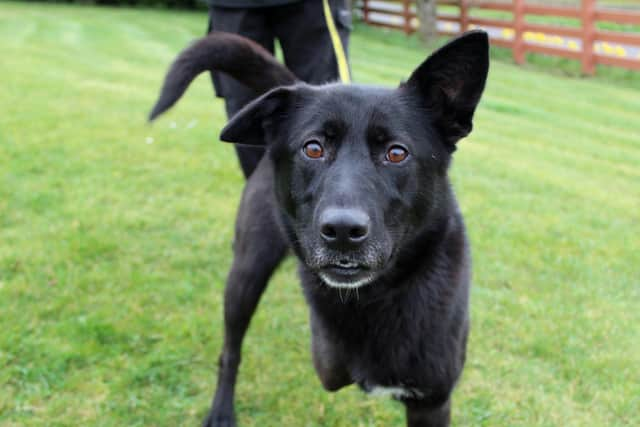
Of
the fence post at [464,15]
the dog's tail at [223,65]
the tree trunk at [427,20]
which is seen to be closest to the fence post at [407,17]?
the tree trunk at [427,20]

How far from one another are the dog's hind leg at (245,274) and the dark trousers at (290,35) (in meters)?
0.48

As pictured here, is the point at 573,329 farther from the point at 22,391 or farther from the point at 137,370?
the point at 22,391

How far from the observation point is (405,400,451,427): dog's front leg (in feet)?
6.74

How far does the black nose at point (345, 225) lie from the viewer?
1.66 metres

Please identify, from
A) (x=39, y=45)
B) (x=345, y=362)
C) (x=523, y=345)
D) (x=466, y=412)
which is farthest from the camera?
(x=39, y=45)

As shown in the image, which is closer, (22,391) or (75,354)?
(22,391)

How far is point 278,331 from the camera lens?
316cm

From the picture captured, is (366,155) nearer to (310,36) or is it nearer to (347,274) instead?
(347,274)

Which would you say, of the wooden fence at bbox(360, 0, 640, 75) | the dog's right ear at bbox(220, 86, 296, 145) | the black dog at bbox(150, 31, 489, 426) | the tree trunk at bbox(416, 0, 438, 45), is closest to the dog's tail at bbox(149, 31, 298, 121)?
the black dog at bbox(150, 31, 489, 426)

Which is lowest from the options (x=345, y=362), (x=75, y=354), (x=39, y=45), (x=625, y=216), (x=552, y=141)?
(x=39, y=45)

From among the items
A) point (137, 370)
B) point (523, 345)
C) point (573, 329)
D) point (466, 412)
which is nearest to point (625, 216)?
point (573, 329)

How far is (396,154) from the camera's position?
1.89m

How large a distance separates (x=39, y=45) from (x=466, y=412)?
40.2ft

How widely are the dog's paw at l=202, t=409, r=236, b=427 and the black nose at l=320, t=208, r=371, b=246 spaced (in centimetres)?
124
